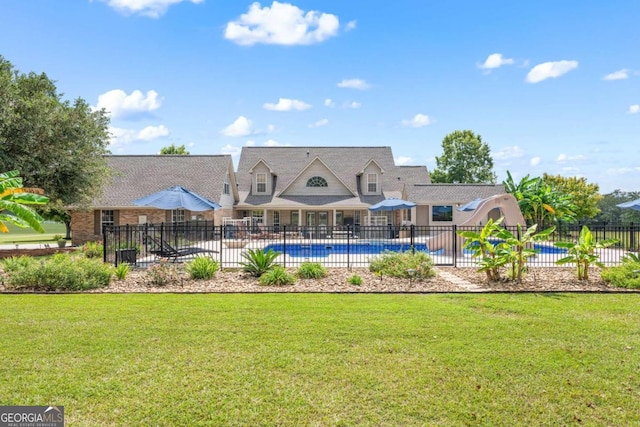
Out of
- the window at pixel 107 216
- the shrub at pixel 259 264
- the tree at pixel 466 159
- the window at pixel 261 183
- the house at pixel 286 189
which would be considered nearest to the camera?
the shrub at pixel 259 264

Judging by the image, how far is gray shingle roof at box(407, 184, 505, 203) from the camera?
3571 cm

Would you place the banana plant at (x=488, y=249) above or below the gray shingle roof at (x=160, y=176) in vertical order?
below

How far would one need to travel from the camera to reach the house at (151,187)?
28000 mm

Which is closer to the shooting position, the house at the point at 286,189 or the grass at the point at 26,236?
the house at the point at 286,189

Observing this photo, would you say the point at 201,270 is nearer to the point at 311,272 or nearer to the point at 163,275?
the point at 163,275

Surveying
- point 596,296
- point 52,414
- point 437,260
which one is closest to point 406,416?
point 52,414

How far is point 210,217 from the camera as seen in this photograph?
31062 millimetres

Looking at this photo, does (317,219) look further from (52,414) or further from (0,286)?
(52,414)

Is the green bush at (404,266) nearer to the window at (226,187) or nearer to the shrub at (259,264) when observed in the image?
the shrub at (259,264)

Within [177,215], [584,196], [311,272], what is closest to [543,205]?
[584,196]

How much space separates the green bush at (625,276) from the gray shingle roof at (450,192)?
2405 cm

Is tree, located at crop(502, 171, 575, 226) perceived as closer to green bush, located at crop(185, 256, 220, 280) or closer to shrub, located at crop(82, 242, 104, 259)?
green bush, located at crop(185, 256, 220, 280)

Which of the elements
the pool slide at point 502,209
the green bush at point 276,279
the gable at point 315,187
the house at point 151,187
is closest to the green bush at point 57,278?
the green bush at point 276,279

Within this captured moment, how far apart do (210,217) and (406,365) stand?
27.3 meters
